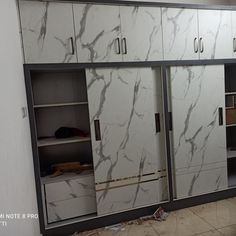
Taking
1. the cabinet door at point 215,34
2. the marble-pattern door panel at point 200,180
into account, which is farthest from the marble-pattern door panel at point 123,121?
the cabinet door at point 215,34

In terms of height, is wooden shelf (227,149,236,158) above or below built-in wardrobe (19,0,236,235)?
below

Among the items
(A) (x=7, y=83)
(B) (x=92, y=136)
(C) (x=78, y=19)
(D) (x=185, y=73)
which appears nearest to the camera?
(A) (x=7, y=83)

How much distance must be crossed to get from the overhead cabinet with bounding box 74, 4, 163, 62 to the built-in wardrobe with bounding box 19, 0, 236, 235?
10 mm

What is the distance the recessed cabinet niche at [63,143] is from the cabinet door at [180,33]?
105 cm

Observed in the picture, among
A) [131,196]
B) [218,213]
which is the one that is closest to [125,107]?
[131,196]

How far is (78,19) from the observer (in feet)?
7.47

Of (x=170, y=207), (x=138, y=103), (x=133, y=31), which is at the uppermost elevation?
(x=133, y=31)

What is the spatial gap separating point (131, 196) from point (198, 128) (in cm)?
113

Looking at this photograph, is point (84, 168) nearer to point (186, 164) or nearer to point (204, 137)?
point (186, 164)

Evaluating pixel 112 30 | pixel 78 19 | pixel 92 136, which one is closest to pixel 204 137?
pixel 92 136

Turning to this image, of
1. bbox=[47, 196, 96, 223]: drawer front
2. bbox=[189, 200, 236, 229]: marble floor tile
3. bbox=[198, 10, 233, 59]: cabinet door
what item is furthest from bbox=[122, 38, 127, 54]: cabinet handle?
bbox=[189, 200, 236, 229]: marble floor tile

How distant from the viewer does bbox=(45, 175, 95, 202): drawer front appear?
2422 mm

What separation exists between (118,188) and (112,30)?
1.70 m

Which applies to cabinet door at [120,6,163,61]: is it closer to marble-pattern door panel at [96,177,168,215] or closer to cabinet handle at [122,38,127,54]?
cabinet handle at [122,38,127,54]
